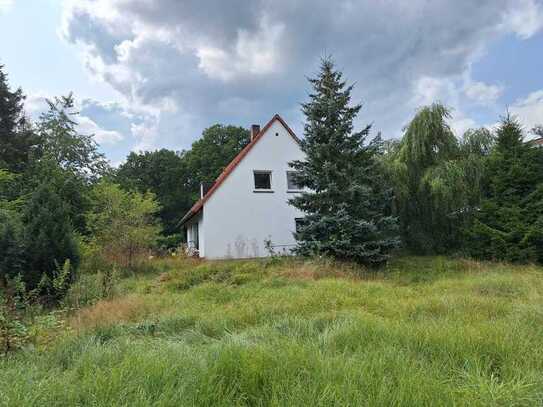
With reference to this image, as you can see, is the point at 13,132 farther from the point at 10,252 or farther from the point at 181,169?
the point at 10,252

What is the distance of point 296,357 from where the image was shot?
2.70 m

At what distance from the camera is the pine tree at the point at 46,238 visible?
7.59 meters

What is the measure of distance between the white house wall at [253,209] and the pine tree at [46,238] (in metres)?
7.88

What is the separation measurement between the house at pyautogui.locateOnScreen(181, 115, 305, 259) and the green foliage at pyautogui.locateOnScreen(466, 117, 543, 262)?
314 inches

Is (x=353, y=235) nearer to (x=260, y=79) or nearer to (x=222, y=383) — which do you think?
(x=260, y=79)

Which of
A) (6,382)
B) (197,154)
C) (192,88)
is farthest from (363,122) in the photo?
(197,154)

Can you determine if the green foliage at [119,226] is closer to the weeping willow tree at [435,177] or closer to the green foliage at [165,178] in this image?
the weeping willow tree at [435,177]

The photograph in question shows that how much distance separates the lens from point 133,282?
9.64m

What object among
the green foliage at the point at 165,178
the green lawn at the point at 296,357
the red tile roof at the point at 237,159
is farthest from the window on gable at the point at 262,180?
the green foliage at the point at 165,178

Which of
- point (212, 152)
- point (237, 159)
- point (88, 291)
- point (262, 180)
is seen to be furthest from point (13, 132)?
point (88, 291)

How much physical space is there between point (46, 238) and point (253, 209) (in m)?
9.87

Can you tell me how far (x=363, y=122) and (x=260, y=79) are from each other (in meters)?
4.34

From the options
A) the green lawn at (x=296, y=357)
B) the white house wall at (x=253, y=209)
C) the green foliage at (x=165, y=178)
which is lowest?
the green lawn at (x=296, y=357)

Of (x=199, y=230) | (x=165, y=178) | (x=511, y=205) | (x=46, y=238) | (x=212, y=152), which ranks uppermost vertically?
(x=212, y=152)
